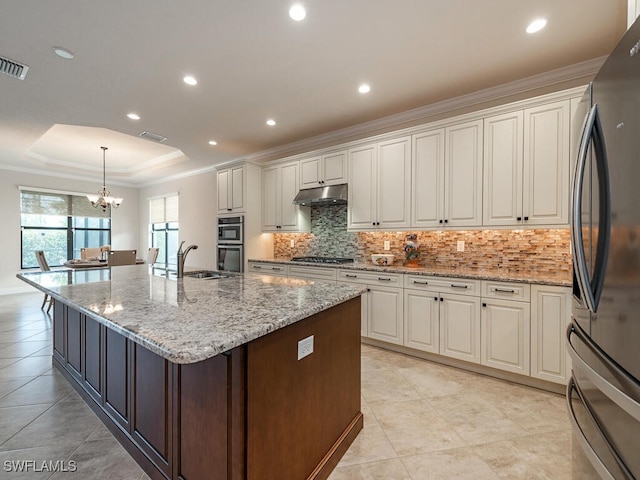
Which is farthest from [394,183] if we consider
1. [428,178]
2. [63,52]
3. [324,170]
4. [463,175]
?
[63,52]

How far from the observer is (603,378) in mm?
918

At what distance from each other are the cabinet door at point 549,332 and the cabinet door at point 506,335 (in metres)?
0.05

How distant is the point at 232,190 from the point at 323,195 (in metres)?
1.86

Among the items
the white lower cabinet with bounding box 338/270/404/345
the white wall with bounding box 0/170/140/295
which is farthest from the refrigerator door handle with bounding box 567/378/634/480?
the white wall with bounding box 0/170/140/295

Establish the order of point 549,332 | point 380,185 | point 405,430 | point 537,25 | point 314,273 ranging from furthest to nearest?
point 314,273 < point 380,185 < point 549,332 < point 537,25 < point 405,430

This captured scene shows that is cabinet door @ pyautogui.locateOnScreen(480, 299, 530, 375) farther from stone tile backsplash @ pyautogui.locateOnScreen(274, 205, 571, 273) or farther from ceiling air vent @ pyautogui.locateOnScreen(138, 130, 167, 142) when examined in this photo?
ceiling air vent @ pyautogui.locateOnScreen(138, 130, 167, 142)

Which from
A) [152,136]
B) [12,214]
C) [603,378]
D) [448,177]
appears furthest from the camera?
[12,214]

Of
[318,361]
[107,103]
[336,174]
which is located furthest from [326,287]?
[107,103]

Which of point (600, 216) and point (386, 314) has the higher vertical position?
point (600, 216)

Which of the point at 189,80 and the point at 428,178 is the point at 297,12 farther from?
the point at 428,178

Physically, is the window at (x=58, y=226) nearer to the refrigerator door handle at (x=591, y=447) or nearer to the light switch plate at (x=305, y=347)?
the light switch plate at (x=305, y=347)

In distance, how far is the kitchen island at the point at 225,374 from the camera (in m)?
1.04

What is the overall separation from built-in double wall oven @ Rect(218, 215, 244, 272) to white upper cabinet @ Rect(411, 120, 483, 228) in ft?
9.07

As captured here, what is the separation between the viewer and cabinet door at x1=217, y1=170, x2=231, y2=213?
16.2ft
